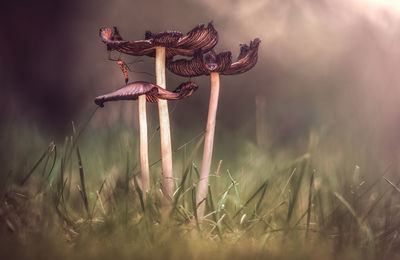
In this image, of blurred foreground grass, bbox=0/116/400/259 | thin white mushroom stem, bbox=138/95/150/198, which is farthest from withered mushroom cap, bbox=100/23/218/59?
blurred foreground grass, bbox=0/116/400/259

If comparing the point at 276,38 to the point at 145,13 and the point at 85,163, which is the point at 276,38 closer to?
the point at 145,13

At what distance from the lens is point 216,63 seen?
103 centimetres

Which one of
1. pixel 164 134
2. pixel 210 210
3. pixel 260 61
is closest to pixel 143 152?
pixel 164 134

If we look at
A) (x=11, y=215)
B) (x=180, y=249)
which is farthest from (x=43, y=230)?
(x=180, y=249)

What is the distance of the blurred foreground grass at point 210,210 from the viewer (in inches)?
25.8

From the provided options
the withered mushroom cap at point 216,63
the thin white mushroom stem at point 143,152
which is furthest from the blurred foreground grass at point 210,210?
the withered mushroom cap at point 216,63

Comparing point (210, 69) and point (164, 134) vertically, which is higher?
point (210, 69)

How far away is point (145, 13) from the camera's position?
2.05 meters

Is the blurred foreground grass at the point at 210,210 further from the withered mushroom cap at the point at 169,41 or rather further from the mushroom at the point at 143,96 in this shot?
the withered mushroom cap at the point at 169,41

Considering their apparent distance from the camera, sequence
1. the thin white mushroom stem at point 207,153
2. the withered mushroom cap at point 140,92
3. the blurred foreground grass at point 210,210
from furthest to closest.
Answer: 1. the thin white mushroom stem at point 207,153
2. the withered mushroom cap at point 140,92
3. the blurred foreground grass at point 210,210

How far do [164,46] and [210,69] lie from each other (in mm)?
121

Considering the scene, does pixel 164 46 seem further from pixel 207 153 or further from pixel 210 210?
pixel 210 210

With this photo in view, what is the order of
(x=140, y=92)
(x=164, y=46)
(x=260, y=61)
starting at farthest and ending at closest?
(x=260, y=61) < (x=164, y=46) < (x=140, y=92)

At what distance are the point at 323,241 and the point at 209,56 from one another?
1.74ft
